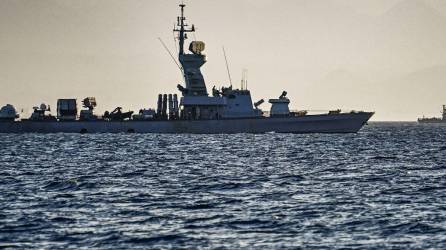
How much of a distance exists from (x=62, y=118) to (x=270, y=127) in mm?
39917

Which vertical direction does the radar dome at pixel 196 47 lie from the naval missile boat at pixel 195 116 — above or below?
above

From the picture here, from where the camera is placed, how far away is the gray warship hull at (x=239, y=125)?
5059 inches

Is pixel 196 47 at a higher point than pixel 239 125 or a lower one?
higher

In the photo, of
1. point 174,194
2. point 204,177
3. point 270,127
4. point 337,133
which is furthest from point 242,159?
point 337,133

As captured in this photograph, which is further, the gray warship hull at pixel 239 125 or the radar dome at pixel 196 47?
the radar dome at pixel 196 47

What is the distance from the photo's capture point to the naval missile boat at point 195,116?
129 meters

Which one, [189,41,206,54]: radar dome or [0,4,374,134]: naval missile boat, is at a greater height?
[189,41,206,54]: radar dome

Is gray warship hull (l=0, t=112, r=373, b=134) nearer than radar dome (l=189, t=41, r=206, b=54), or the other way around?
gray warship hull (l=0, t=112, r=373, b=134)

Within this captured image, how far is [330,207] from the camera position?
2878 cm

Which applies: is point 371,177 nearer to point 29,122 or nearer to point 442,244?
point 442,244

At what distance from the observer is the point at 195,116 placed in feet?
435

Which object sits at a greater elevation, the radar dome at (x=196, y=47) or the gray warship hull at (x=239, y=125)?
the radar dome at (x=196, y=47)

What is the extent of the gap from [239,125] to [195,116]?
8.59 m

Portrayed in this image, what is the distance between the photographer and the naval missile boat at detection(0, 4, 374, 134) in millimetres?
129375
